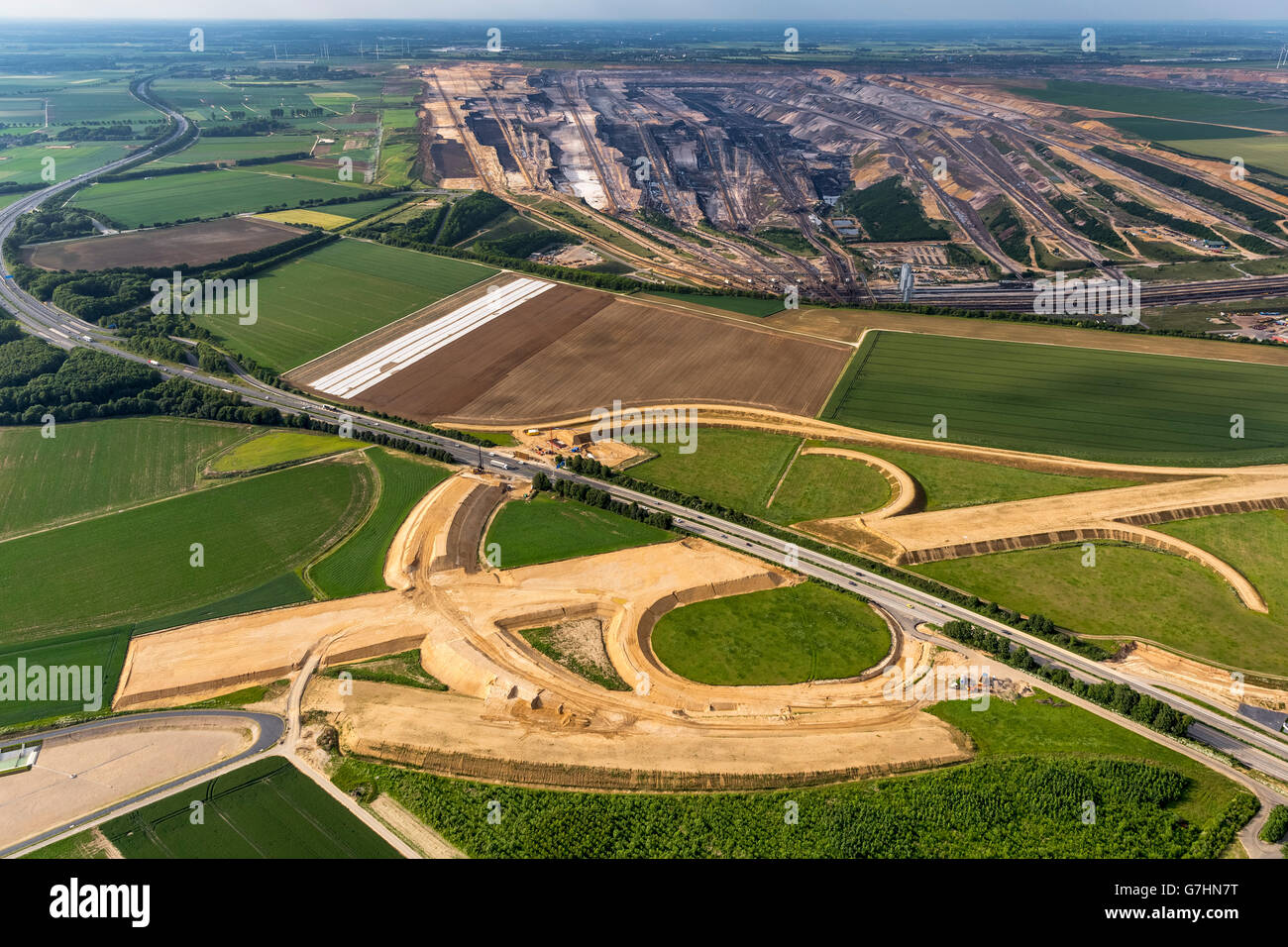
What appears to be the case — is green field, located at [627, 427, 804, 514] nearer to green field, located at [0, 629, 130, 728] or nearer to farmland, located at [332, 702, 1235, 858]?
farmland, located at [332, 702, 1235, 858]

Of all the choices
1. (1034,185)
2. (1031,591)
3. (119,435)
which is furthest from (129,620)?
(1034,185)

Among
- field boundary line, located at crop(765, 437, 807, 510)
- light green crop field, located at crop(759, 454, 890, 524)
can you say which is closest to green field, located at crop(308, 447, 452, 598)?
field boundary line, located at crop(765, 437, 807, 510)

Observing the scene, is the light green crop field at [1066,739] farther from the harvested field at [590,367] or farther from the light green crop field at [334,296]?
the light green crop field at [334,296]

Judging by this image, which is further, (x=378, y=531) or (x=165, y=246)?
(x=165, y=246)

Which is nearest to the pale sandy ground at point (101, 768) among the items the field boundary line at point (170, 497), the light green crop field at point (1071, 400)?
the field boundary line at point (170, 497)

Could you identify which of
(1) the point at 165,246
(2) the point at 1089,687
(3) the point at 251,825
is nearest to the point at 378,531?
(3) the point at 251,825

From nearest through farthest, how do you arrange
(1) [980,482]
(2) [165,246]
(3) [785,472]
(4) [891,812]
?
(4) [891,812], (1) [980,482], (3) [785,472], (2) [165,246]

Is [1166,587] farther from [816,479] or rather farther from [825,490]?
[816,479]
